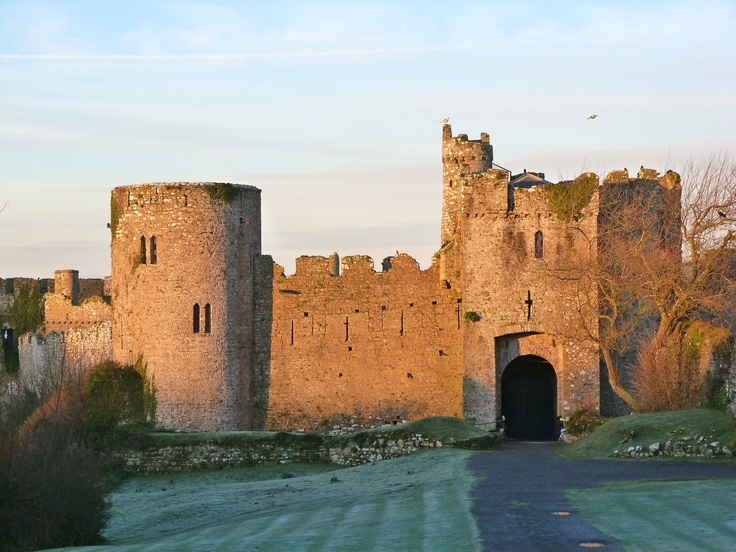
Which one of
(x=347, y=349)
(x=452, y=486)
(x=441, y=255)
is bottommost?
(x=452, y=486)

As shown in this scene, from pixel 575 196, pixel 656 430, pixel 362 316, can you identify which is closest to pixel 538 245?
pixel 575 196

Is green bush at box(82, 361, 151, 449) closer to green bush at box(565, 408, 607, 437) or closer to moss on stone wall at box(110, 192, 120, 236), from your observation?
moss on stone wall at box(110, 192, 120, 236)

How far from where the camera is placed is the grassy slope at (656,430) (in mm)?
29688

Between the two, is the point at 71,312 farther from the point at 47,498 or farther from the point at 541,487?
the point at 541,487

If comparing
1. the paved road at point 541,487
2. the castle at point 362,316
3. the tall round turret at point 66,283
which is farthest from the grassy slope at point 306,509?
the tall round turret at point 66,283

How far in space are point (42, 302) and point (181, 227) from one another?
14621mm

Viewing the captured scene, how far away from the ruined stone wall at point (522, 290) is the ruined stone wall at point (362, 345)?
129cm

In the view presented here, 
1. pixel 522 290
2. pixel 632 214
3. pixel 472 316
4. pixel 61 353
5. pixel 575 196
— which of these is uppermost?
pixel 575 196

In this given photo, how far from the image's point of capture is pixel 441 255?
40.2 metres

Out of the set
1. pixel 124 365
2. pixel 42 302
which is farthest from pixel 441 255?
pixel 42 302

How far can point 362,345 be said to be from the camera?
4106cm

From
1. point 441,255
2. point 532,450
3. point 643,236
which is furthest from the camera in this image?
point 441,255

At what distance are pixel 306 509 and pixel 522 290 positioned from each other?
46.1 feet

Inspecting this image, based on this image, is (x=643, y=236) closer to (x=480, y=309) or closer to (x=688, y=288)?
(x=688, y=288)
